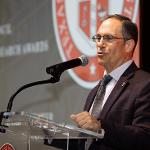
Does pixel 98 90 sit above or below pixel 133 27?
below

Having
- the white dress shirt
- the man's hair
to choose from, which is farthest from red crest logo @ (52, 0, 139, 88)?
the white dress shirt

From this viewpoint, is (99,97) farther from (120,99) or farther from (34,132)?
(34,132)

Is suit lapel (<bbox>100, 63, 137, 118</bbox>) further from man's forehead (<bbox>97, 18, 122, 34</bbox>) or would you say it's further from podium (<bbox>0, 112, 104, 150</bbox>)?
podium (<bbox>0, 112, 104, 150</bbox>)

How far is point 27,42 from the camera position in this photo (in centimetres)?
337

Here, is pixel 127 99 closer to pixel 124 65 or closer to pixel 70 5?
pixel 124 65

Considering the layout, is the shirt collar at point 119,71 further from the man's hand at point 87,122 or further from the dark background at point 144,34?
the dark background at point 144,34

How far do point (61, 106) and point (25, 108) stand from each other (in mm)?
374

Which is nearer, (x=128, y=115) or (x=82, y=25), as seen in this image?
(x=128, y=115)

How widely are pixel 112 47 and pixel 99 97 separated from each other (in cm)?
23

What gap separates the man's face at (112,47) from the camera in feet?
6.76

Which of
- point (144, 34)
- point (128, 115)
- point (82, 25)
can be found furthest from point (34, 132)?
point (82, 25)

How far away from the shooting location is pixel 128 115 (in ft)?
6.09

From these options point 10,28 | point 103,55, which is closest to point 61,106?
point 10,28

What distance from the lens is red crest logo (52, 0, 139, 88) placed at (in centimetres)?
277
